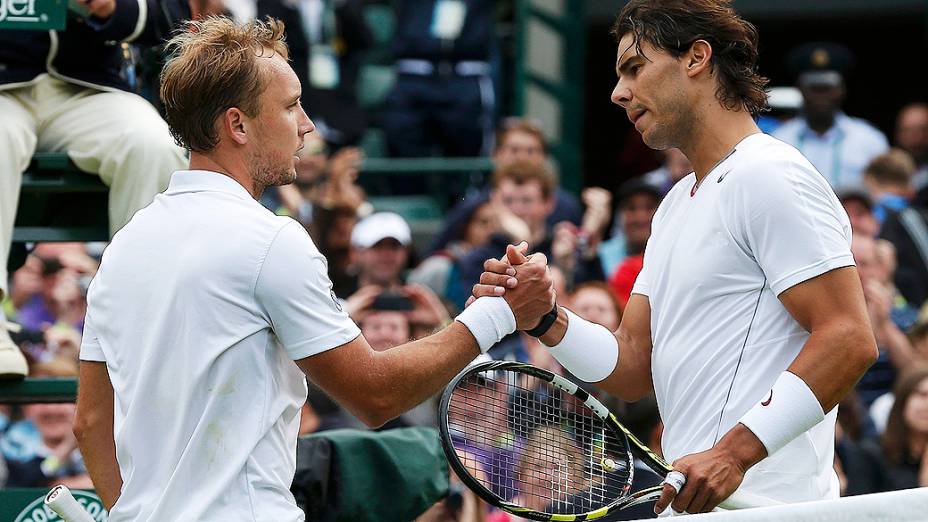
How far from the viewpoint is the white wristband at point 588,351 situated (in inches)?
164

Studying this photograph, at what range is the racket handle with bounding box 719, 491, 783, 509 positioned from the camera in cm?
367

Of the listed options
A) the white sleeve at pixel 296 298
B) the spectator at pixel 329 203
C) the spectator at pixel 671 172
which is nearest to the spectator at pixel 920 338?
the spectator at pixel 671 172

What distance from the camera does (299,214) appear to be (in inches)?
358

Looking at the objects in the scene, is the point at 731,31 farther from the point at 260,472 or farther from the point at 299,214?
the point at 299,214

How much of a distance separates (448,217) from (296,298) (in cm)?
633

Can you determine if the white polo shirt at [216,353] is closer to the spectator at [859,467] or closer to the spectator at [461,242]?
the spectator at [859,467]

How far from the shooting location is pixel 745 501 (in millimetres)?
3676

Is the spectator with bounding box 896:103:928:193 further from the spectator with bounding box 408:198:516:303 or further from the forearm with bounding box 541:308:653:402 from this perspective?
the forearm with bounding box 541:308:653:402

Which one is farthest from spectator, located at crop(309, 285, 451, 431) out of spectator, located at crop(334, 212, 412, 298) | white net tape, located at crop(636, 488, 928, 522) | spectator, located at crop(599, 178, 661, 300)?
white net tape, located at crop(636, 488, 928, 522)

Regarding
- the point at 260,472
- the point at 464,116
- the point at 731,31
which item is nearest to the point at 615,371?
the point at 731,31

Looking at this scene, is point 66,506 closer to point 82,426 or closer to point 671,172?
point 82,426

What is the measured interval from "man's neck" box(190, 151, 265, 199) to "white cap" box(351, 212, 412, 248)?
492 cm

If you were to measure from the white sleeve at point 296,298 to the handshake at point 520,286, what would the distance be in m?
0.63

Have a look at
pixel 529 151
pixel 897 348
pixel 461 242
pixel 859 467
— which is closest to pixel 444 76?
pixel 529 151
